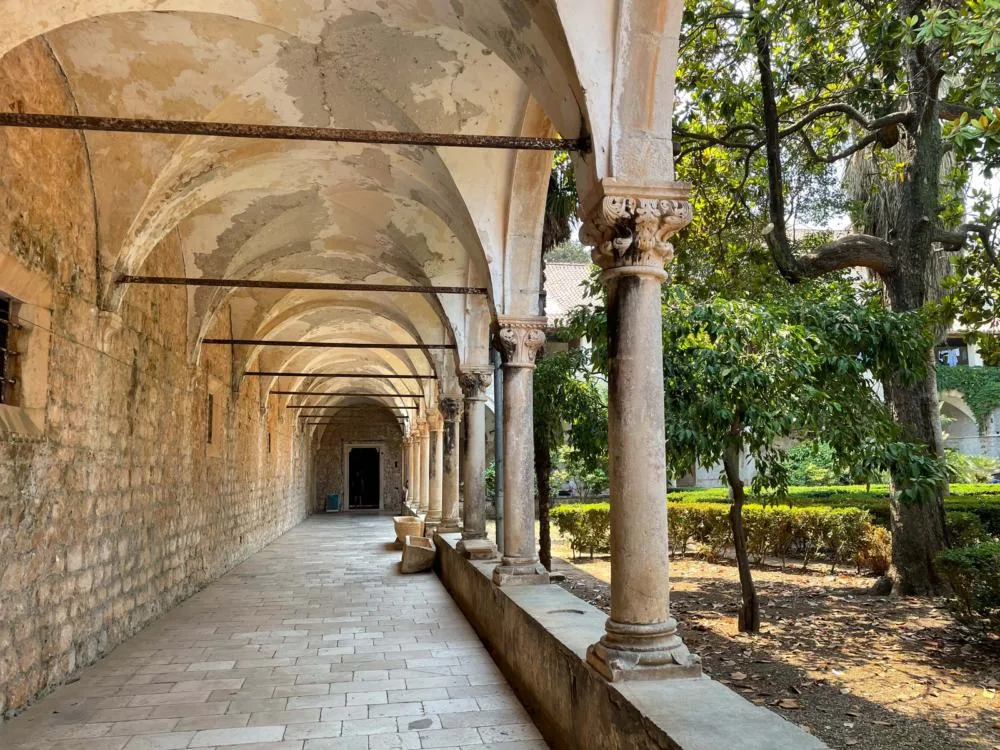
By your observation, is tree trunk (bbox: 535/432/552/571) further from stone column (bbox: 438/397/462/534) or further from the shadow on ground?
stone column (bbox: 438/397/462/534)

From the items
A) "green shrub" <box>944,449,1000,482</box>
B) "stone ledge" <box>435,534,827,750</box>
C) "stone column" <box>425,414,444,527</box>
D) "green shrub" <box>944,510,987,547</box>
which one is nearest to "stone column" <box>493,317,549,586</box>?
"stone ledge" <box>435,534,827,750</box>

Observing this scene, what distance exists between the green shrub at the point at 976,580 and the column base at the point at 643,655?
12.5 ft

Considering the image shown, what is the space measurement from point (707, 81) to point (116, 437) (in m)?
6.61

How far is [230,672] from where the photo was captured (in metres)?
5.28

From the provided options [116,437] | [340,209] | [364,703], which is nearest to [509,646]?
[364,703]

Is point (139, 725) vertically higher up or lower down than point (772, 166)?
lower down

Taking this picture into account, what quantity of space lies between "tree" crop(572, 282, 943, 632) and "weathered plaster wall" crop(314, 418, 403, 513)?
23.4m

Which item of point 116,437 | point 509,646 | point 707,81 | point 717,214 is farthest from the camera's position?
point 717,214

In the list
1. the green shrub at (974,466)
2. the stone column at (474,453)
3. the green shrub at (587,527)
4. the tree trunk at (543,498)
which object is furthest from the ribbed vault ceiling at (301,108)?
the green shrub at (974,466)

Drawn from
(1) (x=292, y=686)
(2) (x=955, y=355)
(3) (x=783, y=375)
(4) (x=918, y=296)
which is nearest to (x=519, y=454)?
(3) (x=783, y=375)

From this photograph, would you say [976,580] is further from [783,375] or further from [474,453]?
[474,453]

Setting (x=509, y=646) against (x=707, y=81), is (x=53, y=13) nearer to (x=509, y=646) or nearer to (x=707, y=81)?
(x=509, y=646)

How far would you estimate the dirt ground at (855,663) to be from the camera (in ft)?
14.5

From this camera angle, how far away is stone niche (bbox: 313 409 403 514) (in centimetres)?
2878
